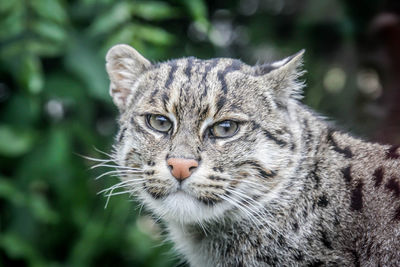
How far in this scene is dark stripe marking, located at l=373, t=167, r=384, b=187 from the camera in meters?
5.61

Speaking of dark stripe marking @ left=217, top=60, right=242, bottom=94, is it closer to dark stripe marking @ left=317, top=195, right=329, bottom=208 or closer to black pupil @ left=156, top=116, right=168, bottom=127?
black pupil @ left=156, top=116, right=168, bottom=127

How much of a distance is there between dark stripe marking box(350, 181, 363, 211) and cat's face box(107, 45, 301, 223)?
0.66 meters

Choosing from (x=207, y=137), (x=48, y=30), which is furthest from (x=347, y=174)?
(x=48, y=30)

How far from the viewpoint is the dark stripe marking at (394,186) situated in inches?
216

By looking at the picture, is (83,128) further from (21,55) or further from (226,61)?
(226,61)

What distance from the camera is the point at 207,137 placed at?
5.67 m

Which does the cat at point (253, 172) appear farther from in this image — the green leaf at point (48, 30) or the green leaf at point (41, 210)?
the green leaf at point (41, 210)

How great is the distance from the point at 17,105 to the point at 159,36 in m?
2.48

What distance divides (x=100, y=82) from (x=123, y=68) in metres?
1.96

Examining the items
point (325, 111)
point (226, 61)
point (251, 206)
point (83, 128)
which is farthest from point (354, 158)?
point (83, 128)

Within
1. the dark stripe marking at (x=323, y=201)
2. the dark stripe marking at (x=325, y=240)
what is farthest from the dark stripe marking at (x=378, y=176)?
the dark stripe marking at (x=325, y=240)

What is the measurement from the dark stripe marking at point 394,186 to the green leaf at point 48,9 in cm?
466

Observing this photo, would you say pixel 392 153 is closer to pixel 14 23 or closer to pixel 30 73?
pixel 30 73

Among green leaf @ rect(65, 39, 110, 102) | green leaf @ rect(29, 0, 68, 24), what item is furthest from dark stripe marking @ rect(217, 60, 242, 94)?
green leaf @ rect(29, 0, 68, 24)
